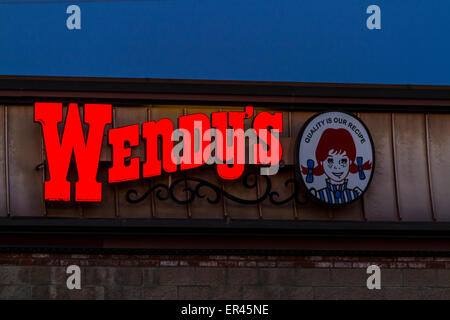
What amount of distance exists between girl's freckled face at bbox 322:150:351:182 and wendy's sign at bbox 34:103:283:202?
2.88ft

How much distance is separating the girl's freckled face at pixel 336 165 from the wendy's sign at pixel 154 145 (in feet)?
2.88

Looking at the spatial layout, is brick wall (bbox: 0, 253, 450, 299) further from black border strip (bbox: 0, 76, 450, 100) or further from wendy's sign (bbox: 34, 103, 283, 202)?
black border strip (bbox: 0, 76, 450, 100)

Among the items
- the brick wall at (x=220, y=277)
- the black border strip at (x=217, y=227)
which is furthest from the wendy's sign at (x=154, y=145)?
the brick wall at (x=220, y=277)

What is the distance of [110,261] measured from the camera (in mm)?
13781

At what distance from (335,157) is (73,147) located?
4590 mm

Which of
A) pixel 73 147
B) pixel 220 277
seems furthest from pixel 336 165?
pixel 73 147

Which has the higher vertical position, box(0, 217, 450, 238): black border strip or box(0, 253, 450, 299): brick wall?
box(0, 217, 450, 238): black border strip

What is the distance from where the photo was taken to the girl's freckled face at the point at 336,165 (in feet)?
47.1

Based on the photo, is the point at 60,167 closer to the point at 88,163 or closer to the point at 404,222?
the point at 88,163

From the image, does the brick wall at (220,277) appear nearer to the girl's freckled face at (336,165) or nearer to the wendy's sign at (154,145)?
the wendy's sign at (154,145)

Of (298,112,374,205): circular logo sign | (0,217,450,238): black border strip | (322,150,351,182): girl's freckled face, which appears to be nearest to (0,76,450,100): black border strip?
(298,112,374,205): circular logo sign

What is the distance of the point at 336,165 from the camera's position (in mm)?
14406

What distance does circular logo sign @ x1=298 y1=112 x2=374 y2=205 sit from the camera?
14242 mm
